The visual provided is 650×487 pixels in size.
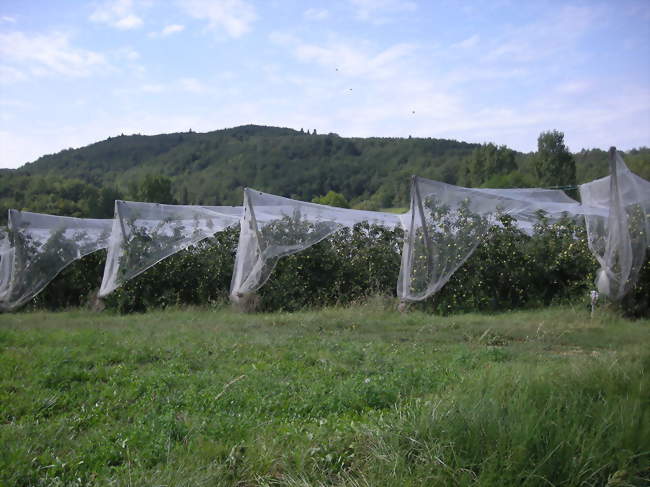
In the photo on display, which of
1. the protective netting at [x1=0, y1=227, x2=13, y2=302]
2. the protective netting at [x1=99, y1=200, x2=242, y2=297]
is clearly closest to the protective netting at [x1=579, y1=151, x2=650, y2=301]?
the protective netting at [x1=99, y1=200, x2=242, y2=297]

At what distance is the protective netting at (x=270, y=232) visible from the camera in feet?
31.0

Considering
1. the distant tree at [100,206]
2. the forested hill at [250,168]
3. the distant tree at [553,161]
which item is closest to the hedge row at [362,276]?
the distant tree at [100,206]

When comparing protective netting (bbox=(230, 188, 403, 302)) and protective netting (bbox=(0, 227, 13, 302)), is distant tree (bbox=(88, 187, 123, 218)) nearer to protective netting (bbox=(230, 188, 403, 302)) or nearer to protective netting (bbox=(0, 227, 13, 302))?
protective netting (bbox=(0, 227, 13, 302))

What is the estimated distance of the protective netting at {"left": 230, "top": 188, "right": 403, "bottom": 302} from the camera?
9461 mm

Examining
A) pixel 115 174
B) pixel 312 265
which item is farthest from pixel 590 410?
pixel 115 174

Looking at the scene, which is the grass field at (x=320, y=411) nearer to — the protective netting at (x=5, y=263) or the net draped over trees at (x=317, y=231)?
the net draped over trees at (x=317, y=231)

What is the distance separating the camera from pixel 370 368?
504 centimetres

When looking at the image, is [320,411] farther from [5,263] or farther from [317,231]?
[5,263]

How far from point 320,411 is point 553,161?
63.2 meters

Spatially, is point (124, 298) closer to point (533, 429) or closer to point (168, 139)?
point (533, 429)

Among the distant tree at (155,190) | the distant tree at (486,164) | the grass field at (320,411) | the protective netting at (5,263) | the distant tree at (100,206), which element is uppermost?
the distant tree at (486,164)

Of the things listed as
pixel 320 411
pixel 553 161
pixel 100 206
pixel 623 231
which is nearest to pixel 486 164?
pixel 553 161

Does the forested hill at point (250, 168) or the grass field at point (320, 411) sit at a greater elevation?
the forested hill at point (250, 168)

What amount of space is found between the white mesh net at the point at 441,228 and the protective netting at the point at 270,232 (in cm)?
168
